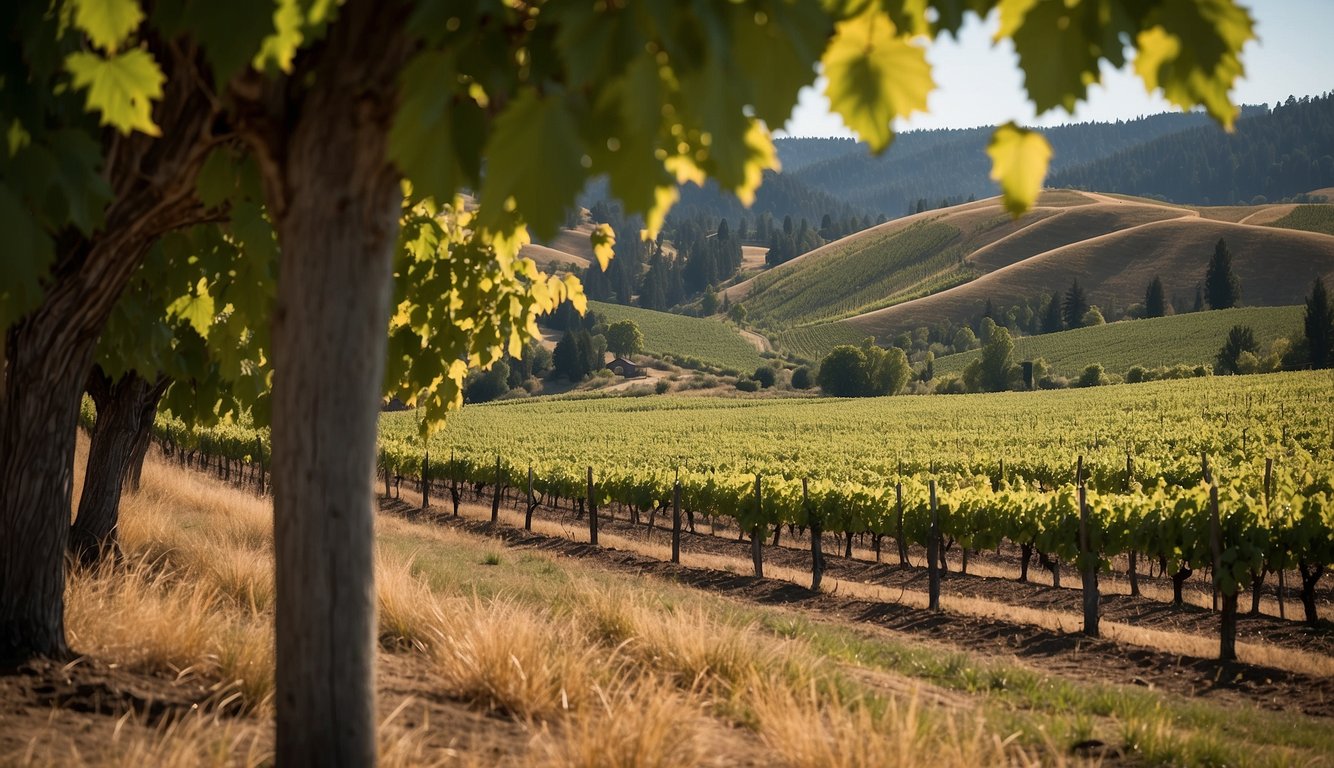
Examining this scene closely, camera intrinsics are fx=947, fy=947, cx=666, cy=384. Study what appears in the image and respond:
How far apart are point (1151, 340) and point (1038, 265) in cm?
5034

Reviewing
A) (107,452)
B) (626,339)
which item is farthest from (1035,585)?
(626,339)

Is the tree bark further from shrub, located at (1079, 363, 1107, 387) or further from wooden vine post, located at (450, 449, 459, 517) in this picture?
shrub, located at (1079, 363, 1107, 387)

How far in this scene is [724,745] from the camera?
417cm

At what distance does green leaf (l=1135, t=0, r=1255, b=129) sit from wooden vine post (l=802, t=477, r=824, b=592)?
1669 cm

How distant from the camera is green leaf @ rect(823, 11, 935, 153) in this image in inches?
63.2

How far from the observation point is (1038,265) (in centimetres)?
15112

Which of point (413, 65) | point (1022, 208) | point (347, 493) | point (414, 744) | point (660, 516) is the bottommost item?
point (660, 516)

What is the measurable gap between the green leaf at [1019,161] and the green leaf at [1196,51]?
232 mm

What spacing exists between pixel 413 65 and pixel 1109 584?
21.4 m

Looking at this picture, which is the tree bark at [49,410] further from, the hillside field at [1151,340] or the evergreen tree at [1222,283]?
the evergreen tree at [1222,283]

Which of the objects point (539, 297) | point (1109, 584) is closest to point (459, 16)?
point (539, 297)

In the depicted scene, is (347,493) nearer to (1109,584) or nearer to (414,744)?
(414,744)

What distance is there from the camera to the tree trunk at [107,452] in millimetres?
8531

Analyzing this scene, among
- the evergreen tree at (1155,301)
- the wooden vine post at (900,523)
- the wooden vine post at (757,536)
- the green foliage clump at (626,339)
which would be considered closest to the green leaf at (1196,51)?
the wooden vine post at (757,536)
